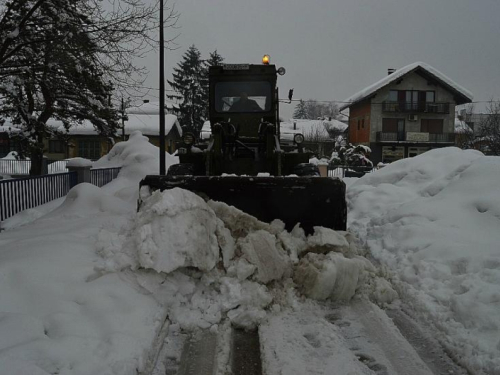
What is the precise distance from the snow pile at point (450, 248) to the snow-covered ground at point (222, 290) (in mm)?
19

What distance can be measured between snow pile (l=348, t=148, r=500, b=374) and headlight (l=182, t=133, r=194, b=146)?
3408mm

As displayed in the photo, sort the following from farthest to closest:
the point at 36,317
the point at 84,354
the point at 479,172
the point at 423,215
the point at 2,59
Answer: the point at 2,59 < the point at 479,172 < the point at 423,215 < the point at 36,317 < the point at 84,354

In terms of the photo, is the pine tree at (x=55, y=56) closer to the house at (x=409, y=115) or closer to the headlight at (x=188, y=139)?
the headlight at (x=188, y=139)

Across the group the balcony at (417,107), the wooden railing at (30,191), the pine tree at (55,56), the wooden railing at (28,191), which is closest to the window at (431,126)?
the balcony at (417,107)

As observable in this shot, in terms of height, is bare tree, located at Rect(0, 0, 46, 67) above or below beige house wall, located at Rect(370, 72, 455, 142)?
below

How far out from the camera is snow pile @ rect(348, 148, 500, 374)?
338cm

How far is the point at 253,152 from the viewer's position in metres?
6.96

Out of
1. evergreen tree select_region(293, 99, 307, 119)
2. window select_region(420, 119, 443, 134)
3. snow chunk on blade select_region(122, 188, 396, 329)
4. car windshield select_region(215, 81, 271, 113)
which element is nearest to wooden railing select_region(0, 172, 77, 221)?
car windshield select_region(215, 81, 271, 113)

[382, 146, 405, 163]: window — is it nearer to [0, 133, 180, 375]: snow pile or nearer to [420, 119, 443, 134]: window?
[420, 119, 443, 134]: window

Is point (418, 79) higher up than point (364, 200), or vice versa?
point (418, 79)

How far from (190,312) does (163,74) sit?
36.2ft

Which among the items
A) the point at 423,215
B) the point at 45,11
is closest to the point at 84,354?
the point at 423,215

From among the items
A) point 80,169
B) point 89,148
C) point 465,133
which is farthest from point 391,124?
point 80,169

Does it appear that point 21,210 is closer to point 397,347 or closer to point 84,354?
point 84,354
